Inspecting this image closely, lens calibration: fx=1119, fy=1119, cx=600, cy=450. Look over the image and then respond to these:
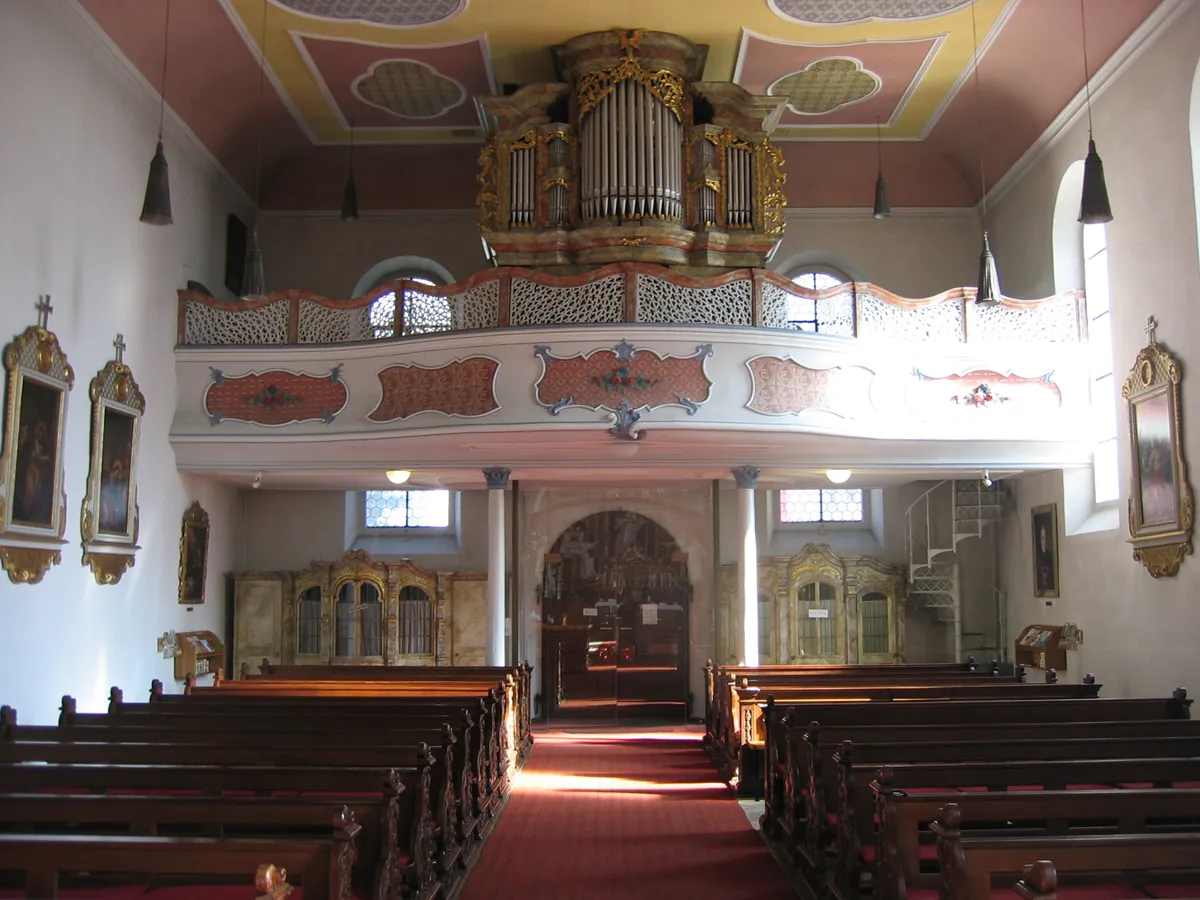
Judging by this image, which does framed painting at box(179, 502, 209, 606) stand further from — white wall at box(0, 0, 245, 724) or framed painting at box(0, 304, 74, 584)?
framed painting at box(0, 304, 74, 584)

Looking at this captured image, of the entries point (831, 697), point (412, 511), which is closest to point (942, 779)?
point (831, 697)

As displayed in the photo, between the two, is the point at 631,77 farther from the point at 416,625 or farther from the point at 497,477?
the point at 416,625

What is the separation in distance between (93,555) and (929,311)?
992 cm

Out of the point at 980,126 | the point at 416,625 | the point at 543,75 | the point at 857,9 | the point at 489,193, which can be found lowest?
the point at 416,625

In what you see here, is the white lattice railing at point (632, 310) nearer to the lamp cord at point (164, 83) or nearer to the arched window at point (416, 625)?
the lamp cord at point (164, 83)

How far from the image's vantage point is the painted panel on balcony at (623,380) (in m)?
12.5

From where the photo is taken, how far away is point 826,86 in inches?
608

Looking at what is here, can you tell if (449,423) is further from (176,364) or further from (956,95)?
(956,95)

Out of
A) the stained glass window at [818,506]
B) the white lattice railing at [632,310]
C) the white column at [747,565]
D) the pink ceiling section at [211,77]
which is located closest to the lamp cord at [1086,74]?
the white lattice railing at [632,310]

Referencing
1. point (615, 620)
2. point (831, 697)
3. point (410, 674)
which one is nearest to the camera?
point (831, 697)

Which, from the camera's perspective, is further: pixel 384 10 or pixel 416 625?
pixel 416 625

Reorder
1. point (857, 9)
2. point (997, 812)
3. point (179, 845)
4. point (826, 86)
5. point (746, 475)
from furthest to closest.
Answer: point (826, 86)
point (746, 475)
point (857, 9)
point (997, 812)
point (179, 845)

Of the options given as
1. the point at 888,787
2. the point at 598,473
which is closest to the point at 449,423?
the point at 598,473

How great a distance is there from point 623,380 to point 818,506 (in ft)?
23.8
